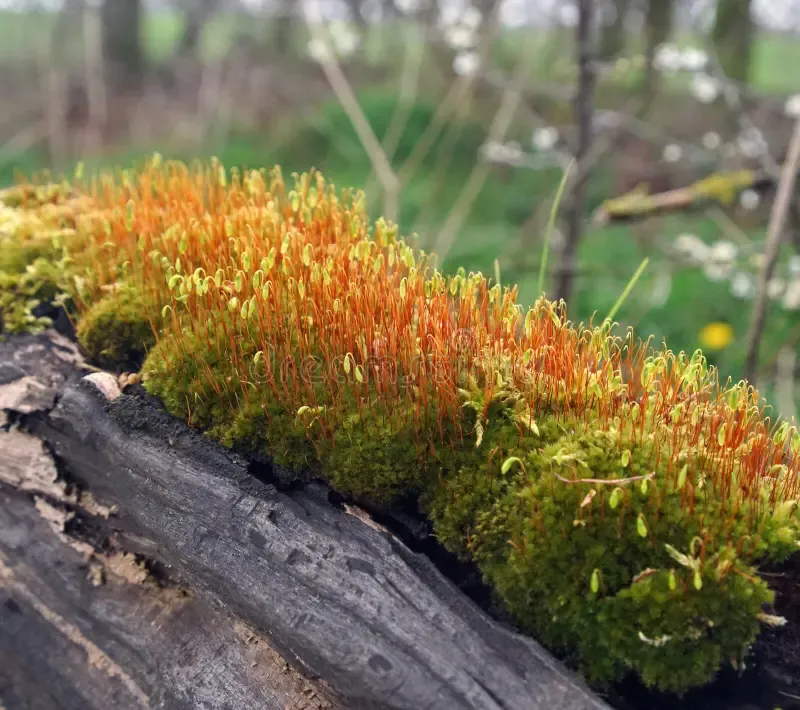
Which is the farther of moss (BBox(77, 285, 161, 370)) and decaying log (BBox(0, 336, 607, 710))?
moss (BBox(77, 285, 161, 370))

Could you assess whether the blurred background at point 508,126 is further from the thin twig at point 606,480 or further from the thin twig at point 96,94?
the thin twig at point 606,480

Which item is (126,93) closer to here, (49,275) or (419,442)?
(49,275)

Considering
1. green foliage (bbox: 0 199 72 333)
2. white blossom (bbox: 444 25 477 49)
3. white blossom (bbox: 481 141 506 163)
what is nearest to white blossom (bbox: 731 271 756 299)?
white blossom (bbox: 481 141 506 163)

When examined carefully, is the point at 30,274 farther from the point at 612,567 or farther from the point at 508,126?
the point at 508,126

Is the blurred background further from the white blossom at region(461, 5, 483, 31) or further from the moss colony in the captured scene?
the moss colony

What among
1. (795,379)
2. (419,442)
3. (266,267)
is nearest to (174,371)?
(266,267)

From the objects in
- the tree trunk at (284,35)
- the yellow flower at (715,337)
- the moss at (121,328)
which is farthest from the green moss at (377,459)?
the tree trunk at (284,35)

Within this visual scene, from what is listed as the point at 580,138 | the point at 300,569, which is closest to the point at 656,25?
the point at 580,138

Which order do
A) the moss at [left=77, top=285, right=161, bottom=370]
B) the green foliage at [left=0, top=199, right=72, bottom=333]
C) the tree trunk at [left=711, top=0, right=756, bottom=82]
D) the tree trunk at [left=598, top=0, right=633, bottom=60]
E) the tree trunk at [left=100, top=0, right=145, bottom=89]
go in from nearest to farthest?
the moss at [left=77, top=285, right=161, bottom=370] → the green foliage at [left=0, top=199, right=72, bottom=333] → the tree trunk at [left=711, top=0, right=756, bottom=82] → the tree trunk at [left=598, top=0, right=633, bottom=60] → the tree trunk at [left=100, top=0, right=145, bottom=89]
